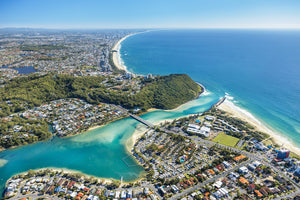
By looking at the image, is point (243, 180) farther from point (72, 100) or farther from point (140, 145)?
point (72, 100)

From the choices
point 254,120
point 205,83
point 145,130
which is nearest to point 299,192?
point 254,120

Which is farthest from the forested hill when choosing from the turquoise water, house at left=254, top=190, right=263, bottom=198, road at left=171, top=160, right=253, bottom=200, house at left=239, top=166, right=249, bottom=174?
house at left=254, top=190, right=263, bottom=198

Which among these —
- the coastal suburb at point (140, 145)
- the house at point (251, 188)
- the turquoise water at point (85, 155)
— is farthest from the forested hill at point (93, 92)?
the house at point (251, 188)

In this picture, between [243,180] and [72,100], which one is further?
[72,100]

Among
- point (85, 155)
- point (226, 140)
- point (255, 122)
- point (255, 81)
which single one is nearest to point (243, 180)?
point (226, 140)

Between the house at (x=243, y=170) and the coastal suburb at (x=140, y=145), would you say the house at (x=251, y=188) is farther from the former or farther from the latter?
the house at (x=243, y=170)

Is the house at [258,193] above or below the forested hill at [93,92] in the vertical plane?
below
